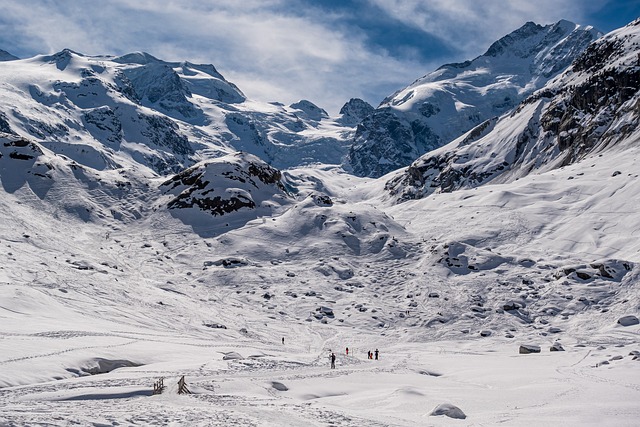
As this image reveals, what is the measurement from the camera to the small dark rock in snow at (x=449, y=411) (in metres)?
27.3

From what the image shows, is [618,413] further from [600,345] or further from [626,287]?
[626,287]

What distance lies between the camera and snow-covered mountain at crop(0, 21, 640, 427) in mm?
29859

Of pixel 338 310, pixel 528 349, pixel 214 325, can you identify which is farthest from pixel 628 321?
pixel 214 325

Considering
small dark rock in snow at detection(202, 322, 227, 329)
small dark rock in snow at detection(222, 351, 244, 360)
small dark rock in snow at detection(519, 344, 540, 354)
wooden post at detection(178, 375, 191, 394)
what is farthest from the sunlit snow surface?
small dark rock in snow at detection(519, 344, 540, 354)

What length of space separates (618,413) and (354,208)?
92123 millimetres

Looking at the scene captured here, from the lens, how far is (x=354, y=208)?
118 m

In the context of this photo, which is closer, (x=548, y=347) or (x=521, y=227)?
(x=548, y=347)

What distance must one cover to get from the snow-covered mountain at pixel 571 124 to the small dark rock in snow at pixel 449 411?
12574 centimetres

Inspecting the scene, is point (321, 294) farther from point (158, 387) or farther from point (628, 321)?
point (158, 387)

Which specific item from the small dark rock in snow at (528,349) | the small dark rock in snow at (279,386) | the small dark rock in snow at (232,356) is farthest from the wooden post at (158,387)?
the small dark rock in snow at (528,349)

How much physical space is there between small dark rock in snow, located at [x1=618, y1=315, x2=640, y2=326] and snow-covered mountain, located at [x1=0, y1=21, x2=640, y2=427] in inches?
8.8

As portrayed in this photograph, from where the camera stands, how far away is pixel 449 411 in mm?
27484

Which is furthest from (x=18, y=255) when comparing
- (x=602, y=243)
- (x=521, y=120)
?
(x=521, y=120)

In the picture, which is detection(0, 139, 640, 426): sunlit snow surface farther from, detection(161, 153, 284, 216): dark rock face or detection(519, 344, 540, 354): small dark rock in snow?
detection(161, 153, 284, 216): dark rock face
